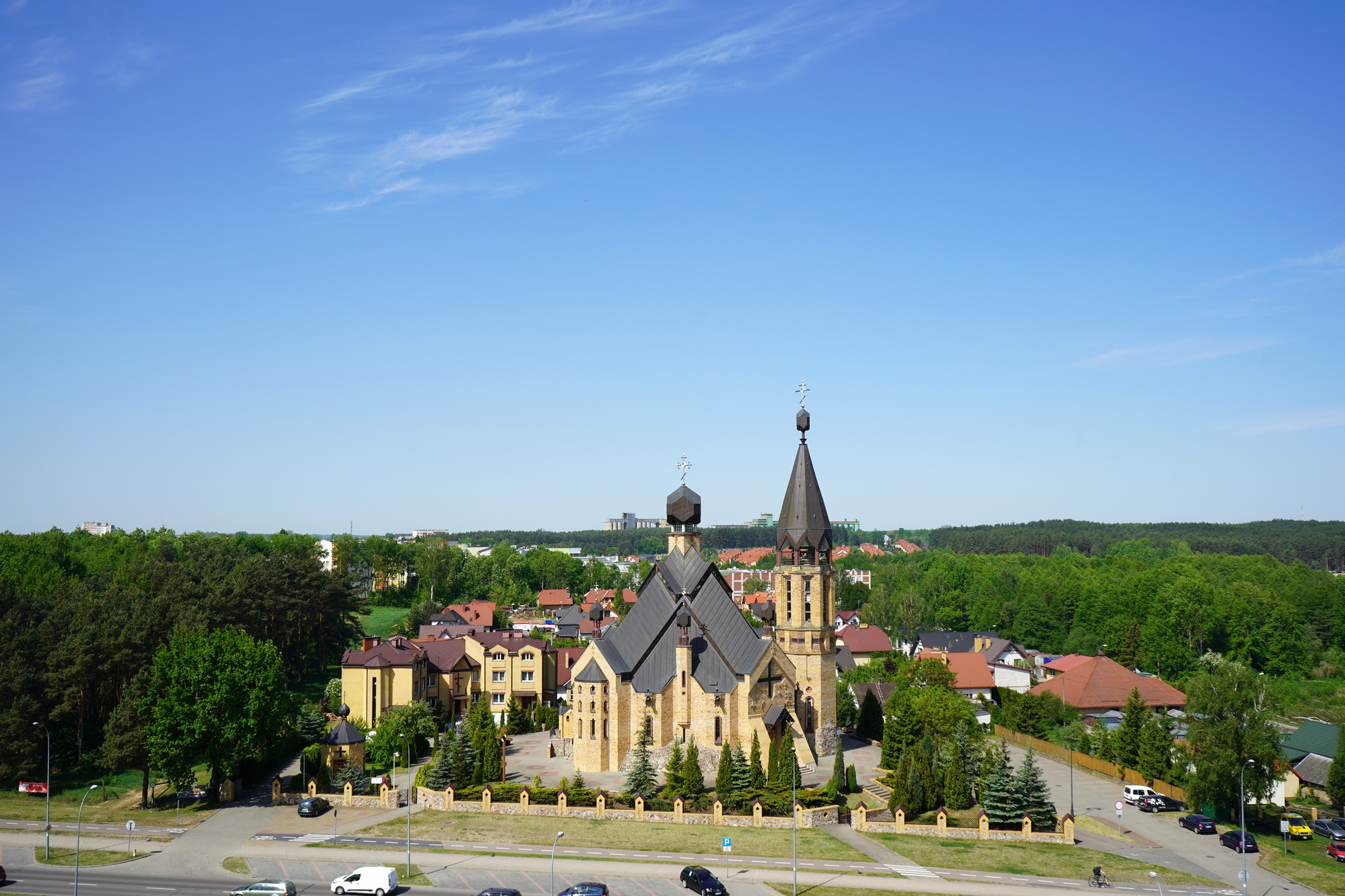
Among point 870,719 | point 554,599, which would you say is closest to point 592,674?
point 870,719

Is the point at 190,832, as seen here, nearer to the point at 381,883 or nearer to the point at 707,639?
the point at 381,883

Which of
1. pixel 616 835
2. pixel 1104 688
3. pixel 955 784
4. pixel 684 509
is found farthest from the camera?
pixel 1104 688

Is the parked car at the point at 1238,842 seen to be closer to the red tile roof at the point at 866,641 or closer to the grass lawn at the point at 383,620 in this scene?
the red tile roof at the point at 866,641

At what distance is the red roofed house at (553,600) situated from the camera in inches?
6344

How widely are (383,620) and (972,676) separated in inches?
3043

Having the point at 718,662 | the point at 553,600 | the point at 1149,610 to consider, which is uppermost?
the point at 718,662

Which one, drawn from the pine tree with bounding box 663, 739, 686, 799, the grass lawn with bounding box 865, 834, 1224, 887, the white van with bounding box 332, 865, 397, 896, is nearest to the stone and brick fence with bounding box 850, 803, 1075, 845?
A: the grass lawn with bounding box 865, 834, 1224, 887

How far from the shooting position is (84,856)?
46219 millimetres

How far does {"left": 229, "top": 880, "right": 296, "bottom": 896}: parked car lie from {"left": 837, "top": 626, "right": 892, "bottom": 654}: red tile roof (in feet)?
263

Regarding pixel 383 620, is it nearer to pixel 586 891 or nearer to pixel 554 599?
pixel 554 599

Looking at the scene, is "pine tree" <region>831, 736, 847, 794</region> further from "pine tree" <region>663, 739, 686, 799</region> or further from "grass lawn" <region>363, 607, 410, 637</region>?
"grass lawn" <region>363, 607, 410, 637</region>

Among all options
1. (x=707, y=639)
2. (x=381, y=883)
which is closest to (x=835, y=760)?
(x=707, y=639)

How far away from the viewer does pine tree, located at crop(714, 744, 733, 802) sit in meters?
51.9

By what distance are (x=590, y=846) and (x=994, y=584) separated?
4556 inches
